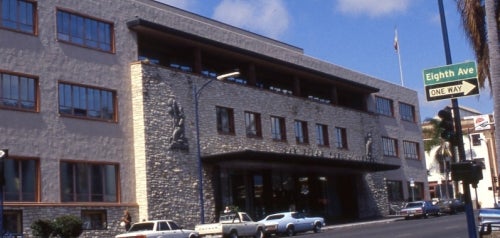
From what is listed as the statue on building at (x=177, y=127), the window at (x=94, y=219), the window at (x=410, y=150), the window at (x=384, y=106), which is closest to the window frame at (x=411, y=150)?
the window at (x=410, y=150)

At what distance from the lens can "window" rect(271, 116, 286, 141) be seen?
170 feet

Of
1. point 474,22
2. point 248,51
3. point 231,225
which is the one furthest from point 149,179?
point 474,22

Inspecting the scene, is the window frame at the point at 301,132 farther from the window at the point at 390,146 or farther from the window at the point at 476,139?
the window at the point at 476,139

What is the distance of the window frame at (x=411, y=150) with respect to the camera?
235 ft

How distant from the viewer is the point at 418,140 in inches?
2921

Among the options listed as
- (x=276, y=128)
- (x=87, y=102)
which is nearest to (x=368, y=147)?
(x=276, y=128)

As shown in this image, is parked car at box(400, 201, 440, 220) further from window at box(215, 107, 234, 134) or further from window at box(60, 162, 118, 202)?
window at box(60, 162, 118, 202)

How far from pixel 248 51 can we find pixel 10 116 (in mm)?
19219

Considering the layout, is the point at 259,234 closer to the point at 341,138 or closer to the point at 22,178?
the point at 22,178

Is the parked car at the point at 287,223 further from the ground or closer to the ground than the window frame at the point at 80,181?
closer to the ground

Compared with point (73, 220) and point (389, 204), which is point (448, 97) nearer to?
point (73, 220)

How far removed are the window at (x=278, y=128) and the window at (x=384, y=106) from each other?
1737 centimetres

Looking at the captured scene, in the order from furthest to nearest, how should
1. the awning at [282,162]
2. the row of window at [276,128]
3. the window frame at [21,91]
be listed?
1. the row of window at [276,128]
2. the awning at [282,162]
3. the window frame at [21,91]

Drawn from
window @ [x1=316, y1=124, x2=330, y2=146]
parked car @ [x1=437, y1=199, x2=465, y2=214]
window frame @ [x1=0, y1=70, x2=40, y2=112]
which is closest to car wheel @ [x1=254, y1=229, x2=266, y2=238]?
window frame @ [x1=0, y1=70, x2=40, y2=112]
